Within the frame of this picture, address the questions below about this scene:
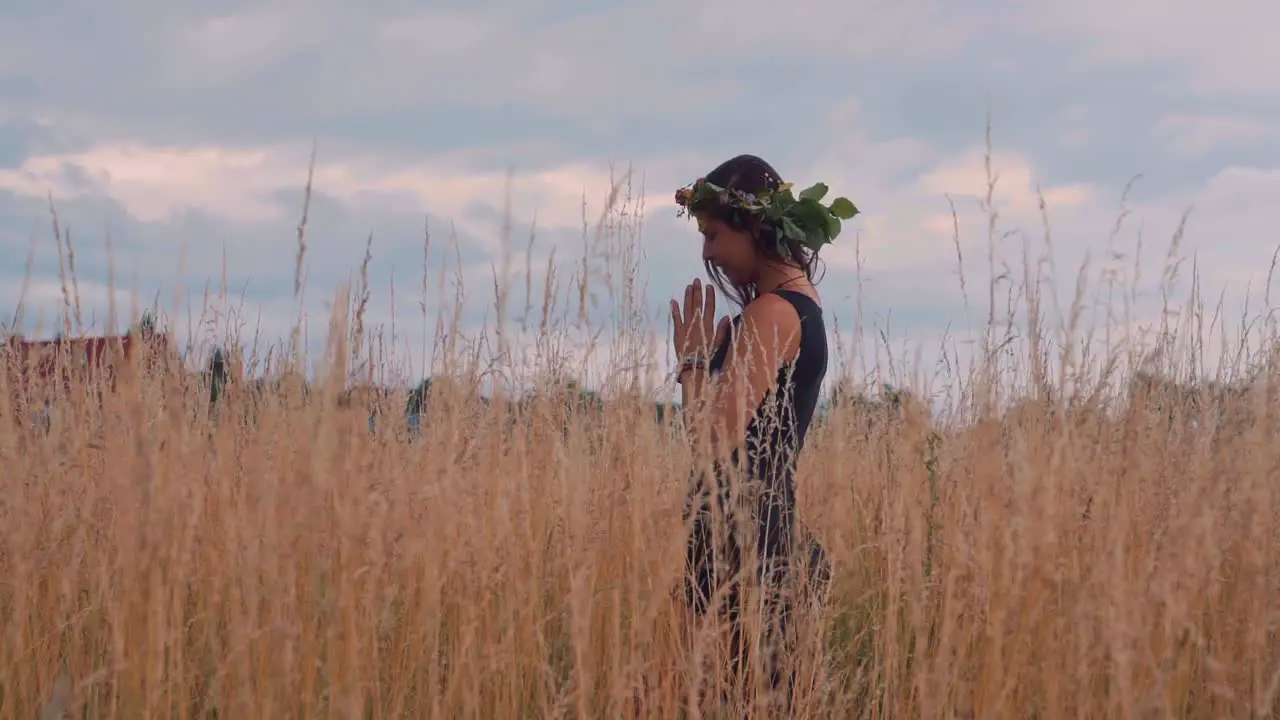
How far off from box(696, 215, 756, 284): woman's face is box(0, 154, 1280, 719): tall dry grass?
19.3 inches

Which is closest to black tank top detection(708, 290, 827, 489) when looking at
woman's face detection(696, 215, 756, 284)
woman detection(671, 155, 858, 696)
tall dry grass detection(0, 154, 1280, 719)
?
woman detection(671, 155, 858, 696)

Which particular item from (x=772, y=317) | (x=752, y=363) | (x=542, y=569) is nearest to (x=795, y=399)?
(x=772, y=317)

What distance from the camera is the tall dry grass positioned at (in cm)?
172

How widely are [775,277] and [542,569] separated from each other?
37.6 inches

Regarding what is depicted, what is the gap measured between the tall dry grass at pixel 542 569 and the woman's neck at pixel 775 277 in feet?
1.63

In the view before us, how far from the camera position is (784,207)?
9.54ft

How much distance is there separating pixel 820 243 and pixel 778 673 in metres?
1.12

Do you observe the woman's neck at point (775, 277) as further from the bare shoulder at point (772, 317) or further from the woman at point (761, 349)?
the bare shoulder at point (772, 317)

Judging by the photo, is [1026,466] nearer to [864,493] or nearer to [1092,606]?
[1092,606]

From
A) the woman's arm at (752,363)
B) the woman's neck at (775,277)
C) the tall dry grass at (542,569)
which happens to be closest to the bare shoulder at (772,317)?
the woman's arm at (752,363)

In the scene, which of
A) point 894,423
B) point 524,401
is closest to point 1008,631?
point 524,401

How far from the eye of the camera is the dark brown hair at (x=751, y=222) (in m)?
2.88

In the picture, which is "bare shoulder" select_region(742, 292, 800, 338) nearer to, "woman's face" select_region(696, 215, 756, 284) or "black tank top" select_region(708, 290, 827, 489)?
"black tank top" select_region(708, 290, 827, 489)

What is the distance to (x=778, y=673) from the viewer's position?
2.59m
